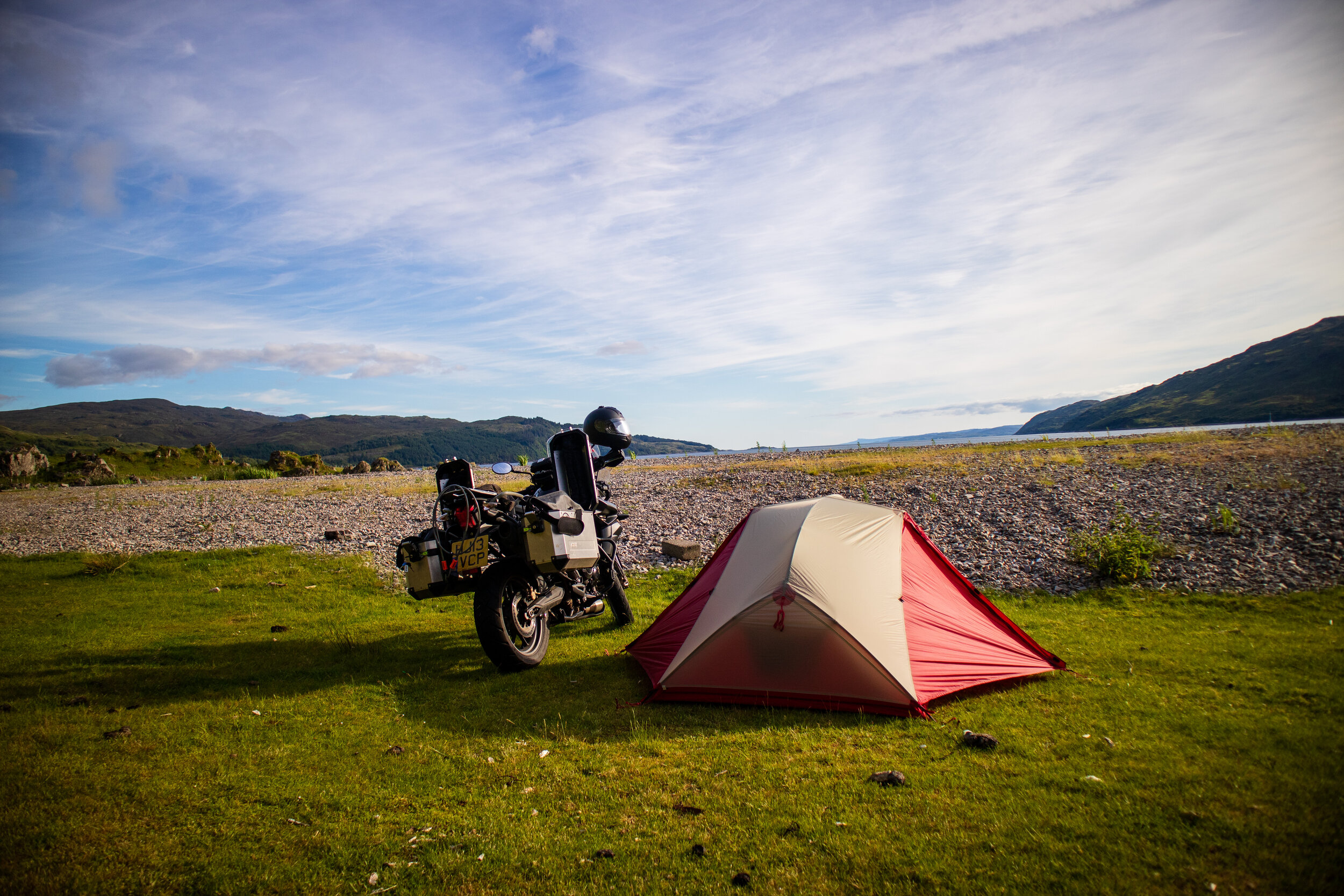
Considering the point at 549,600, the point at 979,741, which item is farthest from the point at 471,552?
the point at 979,741

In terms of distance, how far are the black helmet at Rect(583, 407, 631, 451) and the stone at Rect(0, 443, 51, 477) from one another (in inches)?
2033

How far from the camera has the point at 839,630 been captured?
6.34 metres

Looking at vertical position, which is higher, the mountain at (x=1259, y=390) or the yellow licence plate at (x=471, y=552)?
the mountain at (x=1259, y=390)

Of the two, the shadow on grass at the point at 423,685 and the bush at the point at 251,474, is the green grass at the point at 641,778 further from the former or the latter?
the bush at the point at 251,474

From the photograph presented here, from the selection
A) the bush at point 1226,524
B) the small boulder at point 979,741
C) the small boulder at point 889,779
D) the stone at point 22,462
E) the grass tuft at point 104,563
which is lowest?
the small boulder at point 979,741

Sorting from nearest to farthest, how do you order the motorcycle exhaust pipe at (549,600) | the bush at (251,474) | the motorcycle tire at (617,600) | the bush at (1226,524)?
the motorcycle exhaust pipe at (549,600)
the motorcycle tire at (617,600)
the bush at (1226,524)
the bush at (251,474)

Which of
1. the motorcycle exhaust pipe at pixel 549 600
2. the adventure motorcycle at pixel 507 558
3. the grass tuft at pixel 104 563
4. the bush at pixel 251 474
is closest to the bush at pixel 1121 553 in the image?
the adventure motorcycle at pixel 507 558

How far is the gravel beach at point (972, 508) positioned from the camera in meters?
11.9

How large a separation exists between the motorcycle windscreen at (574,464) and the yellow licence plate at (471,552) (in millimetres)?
2271

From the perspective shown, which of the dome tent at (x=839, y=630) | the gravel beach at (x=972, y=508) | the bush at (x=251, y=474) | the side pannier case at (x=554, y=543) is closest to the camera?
the dome tent at (x=839, y=630)

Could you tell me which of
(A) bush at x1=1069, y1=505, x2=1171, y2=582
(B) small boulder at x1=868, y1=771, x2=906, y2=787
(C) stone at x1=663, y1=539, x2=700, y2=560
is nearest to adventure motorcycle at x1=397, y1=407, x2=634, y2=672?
(B) small boulder at x1=868, y1=771, x2=906, y2=787

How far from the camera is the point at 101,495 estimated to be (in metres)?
30.1

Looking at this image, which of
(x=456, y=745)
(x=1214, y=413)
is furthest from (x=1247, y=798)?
(x=1214, y=413)

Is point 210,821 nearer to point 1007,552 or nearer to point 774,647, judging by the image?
point 774,647
